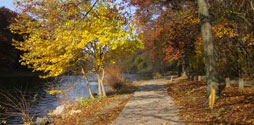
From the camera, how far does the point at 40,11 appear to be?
1223 centimetres

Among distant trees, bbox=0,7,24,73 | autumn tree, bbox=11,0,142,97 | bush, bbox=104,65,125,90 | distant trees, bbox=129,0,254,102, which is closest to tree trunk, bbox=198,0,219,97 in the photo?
distant trees, bbox=129,0,254,102

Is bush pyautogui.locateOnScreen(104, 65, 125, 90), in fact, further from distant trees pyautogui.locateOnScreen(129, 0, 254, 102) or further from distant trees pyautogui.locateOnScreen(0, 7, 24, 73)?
distant trees pyautogui.locateOnScreen(0, 7, 24, 73)

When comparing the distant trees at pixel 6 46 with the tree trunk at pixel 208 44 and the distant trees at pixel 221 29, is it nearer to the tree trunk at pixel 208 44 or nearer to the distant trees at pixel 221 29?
Result: the distant trees at pixel 221 29

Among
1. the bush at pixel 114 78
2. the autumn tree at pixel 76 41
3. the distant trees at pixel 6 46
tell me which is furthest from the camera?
the distant trees at pixel 6 46

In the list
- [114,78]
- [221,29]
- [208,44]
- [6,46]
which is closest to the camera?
[208,44]

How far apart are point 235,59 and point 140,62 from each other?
170 feet

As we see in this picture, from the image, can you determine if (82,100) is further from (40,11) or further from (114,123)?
(114,123)

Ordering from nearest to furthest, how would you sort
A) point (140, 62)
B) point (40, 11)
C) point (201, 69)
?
point (40, 11), point (201, 69), point (140, 62)

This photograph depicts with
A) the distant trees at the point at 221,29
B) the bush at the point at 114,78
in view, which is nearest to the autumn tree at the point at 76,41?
the distant trees at the point at 221,29

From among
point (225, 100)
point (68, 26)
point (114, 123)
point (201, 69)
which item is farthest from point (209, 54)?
point (201, 69)

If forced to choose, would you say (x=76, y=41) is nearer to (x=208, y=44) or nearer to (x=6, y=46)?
(x=208, y=44)

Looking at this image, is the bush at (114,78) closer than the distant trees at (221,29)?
No

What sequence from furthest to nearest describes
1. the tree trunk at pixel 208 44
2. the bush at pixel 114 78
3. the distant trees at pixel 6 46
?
the distant trees at pixel 6 46 < the bush at pixel 114 78 < the tree trunk at pixel 208 44

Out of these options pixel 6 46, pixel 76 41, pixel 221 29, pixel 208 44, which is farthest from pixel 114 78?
pixel 6 46
